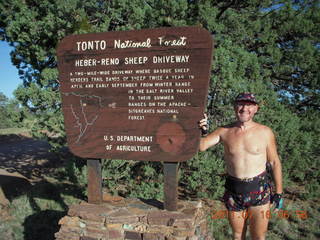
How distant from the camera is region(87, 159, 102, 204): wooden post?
3.54m

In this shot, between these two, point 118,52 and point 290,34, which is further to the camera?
point 290,34

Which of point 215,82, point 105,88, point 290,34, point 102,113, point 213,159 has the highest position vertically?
point 290,34

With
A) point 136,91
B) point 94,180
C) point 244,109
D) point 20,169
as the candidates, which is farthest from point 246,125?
point 20,169

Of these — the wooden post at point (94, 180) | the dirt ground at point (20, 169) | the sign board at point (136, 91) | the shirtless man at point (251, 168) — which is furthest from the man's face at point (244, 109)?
the dirt ground at point (20, 169)

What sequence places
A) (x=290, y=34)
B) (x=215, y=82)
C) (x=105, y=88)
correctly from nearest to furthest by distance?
(x=105, y=88)
(x=215, y=82)
(x=290, y=34)

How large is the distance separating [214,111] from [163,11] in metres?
2.18

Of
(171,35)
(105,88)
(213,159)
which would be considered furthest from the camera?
A: (213,159)

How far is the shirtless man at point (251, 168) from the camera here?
2.77 metres

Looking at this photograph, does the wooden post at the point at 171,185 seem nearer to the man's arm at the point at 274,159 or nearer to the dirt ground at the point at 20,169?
the man's arm at the point at 274,159

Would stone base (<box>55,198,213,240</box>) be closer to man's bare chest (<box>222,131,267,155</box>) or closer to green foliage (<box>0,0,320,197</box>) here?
man's bare chest (<box>222,131,267,155</box>)

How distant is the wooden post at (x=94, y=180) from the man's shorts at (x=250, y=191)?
1714 mm

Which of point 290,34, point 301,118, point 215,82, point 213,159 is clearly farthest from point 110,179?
point 290,34

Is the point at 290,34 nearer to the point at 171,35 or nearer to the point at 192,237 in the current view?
the point at 171,35

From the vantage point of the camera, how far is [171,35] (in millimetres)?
3020
